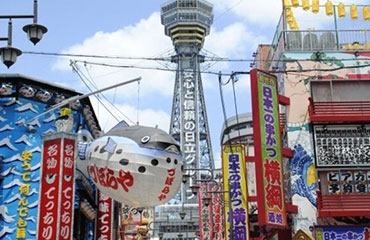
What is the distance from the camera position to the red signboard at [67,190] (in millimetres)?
19875

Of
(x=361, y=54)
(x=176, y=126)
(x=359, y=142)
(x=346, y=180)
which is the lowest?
(x=346, y=180)

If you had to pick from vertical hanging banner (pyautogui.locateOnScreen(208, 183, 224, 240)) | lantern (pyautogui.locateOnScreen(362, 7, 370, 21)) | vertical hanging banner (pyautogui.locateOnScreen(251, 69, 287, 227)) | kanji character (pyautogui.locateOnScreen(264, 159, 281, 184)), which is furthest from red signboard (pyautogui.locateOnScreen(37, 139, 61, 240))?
vertical hanging banner (pyautogui.locateOnScreen(208, 183, 224, 240))

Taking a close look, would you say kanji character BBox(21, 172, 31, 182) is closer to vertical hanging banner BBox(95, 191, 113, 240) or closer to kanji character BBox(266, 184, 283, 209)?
vertical hanging banner BBox(95, 191, 113, 240)

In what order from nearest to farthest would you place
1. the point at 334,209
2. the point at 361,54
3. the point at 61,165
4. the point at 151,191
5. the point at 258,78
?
1. the point at 151,191
2. the point at 61,165
3. the point at 258,78
4. the point at 334,209
5. the point at 361,54

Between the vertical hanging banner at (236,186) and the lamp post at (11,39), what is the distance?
55.6 feet

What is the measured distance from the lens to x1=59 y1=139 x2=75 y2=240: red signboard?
19.9m

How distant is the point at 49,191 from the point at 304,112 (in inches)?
457

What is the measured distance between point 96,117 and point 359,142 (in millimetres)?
11498

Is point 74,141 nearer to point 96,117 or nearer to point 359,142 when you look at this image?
point 96,117

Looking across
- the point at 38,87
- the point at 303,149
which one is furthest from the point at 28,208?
the point at 303,149

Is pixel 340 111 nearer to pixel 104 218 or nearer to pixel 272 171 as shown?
pixel 272 171

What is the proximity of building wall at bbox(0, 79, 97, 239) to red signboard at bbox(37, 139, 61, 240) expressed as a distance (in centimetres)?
131

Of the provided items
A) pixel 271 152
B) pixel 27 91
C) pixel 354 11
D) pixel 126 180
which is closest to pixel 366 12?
pixel 354 11

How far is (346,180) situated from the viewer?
2536cm
